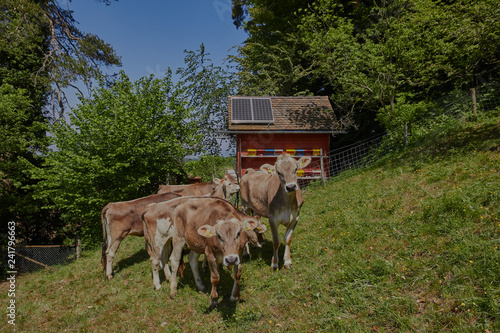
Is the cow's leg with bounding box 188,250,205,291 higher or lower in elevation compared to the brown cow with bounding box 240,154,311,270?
lower

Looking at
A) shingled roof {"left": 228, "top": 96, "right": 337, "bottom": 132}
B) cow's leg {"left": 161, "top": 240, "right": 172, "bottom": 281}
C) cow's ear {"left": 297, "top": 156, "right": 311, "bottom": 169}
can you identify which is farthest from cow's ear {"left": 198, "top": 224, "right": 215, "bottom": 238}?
shingled roof {"left": 228, "top": 96, "right": 337, "bottom": 132}

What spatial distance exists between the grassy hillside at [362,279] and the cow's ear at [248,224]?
141cm

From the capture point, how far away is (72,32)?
62.5 feet

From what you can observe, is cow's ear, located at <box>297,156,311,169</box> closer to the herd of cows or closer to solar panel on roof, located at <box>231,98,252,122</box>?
the herd of cows

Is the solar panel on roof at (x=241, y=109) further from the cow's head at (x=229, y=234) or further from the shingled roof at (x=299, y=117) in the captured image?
the cow's head at (x=229, y=234)

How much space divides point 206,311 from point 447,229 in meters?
4.88

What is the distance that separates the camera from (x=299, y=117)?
54.3ft

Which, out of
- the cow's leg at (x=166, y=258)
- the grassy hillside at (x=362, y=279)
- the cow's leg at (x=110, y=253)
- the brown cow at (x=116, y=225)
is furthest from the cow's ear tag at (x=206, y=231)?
the cow's leg at (x=110, y=253)

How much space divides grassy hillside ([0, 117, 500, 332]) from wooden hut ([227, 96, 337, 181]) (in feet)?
23.2

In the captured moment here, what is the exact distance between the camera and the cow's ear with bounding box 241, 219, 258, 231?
4918 millimetres

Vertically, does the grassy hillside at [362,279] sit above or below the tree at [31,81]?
below

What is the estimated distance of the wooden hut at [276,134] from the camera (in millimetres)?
15562

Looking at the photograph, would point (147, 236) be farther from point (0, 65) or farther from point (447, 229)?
point (0, 65)

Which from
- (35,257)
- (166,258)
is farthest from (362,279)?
(35,257)
